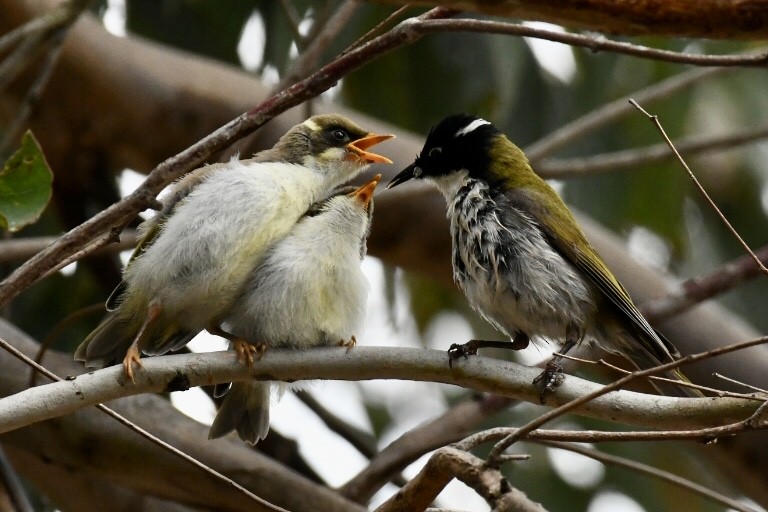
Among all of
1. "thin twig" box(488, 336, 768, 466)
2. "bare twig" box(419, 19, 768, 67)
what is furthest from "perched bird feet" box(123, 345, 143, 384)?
"bare twig" box(419, 19, 768, 67)

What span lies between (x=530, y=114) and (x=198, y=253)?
3.73 m

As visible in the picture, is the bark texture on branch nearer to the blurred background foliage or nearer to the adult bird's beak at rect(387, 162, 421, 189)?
the adult bird's beak at rect(387, 162, 421, 189)

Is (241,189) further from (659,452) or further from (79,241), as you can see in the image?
(659,452)

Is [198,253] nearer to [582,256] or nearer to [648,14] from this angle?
[582,256]

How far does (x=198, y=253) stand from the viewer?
10.3ft

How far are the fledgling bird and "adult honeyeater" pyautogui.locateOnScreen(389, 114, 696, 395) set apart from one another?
1.18 ft

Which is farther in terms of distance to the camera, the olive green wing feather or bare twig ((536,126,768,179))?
bare twig ((536,126,768,179))

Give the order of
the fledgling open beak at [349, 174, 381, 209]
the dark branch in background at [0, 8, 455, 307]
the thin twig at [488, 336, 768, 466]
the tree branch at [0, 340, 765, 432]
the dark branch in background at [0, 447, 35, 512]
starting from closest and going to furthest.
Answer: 1. the thin twig at [488, 336, 768, 466]
2. the tree branch at [0, 340, 765, 432]
3. the dark branch in background at [0, 8, 455, 307]
4. the fledgling open beak at [349, 174, 381, 209]
5. the dark branch in background at [0, 447, 35, 512]

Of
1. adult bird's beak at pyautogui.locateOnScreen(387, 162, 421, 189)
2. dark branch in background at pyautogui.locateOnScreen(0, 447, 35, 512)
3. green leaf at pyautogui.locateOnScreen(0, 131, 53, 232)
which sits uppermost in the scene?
adult bird's beak at pyautogui.locateOnScreen(387, 162, 421, 189)

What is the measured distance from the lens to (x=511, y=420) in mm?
6395

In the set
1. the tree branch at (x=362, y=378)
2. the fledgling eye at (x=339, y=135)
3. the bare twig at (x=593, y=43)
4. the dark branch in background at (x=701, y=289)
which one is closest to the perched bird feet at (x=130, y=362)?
the tree branch at (x=362, y=378)

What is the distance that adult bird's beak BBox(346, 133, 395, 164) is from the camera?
3943 millimetres

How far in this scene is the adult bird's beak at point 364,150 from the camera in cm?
394

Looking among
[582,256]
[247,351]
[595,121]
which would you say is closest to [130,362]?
[247,351]
